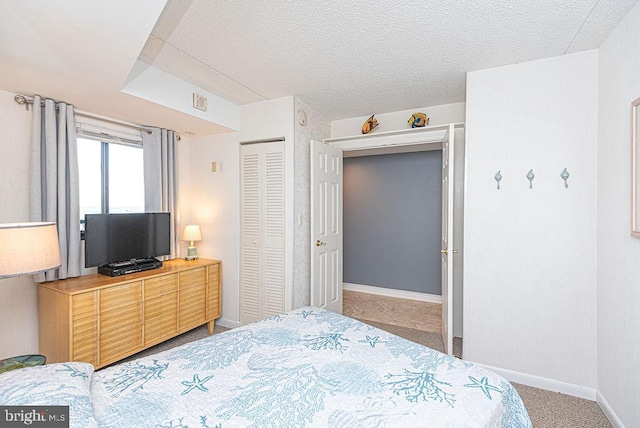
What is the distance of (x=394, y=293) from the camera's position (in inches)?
198

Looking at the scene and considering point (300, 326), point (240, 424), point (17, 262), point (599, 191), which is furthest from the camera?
point (599, 191)

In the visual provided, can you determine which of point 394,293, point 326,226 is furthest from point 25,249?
point 394,293

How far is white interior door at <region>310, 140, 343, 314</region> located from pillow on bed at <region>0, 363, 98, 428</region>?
2329mm

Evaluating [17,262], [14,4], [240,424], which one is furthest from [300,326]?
[14,4]

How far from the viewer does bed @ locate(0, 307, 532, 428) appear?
109 centimetres

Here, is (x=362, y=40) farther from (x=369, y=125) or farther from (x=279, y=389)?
(x=279, y=389)

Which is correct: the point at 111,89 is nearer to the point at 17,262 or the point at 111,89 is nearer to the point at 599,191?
the point at 17,262

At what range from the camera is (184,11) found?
1.84 metres

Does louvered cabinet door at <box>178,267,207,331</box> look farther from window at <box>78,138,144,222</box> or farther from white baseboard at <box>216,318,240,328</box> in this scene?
window at <box>78,138,144,222</box>

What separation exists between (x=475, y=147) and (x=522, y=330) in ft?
4.87

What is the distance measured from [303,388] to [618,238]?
2.08 metres

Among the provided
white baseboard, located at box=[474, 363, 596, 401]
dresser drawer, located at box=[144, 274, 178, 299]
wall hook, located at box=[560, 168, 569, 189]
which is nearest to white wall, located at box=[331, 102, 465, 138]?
wall hook, located at box=[560, 168, 569, 189]

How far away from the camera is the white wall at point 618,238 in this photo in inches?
69.6

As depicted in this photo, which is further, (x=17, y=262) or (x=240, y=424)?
(x=17, y=262)
